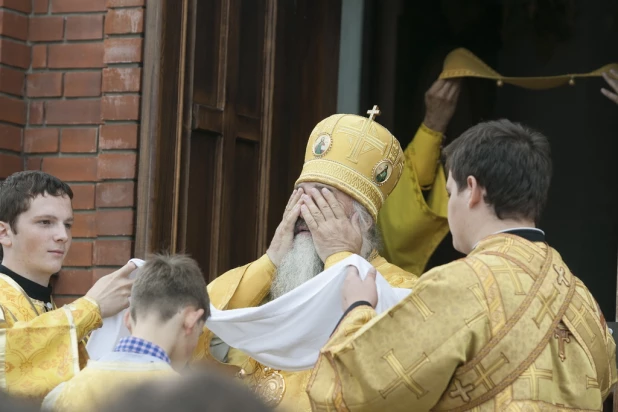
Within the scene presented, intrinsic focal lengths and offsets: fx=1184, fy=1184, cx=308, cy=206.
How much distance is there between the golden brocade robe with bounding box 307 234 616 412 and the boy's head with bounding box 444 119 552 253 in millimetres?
143

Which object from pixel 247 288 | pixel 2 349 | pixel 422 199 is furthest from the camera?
pixel 422 199

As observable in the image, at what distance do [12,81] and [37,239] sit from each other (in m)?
1.43

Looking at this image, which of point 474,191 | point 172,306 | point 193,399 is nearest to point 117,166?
Answer: point 172,306

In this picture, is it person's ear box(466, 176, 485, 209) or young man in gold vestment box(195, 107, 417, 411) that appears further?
young man in gold vestment box(195, 107, 417, 411)

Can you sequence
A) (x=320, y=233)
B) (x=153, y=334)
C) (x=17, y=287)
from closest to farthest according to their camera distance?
(x=153, y=334), (x=17, y=287), (x=320, y=233)

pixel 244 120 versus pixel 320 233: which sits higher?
pixel 244 120

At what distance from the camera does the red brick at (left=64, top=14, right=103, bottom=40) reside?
512 cm

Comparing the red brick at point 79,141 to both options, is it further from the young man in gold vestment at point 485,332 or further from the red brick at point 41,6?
the young man in gold vestment at point 485,332

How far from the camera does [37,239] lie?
4.00 metres

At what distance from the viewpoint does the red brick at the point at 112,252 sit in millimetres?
4875

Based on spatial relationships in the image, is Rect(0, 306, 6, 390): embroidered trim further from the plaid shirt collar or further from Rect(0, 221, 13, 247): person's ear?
the plaid shirt collar

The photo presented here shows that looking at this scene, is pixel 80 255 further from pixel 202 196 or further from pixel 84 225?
pixel 202 196

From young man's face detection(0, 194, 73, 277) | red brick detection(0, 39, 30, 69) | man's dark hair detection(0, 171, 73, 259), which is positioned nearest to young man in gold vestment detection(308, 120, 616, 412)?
young man's face detection(0, 194, 73, 277)

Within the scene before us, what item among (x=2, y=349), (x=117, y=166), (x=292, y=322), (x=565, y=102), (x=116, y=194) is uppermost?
(x=565, y=102)
